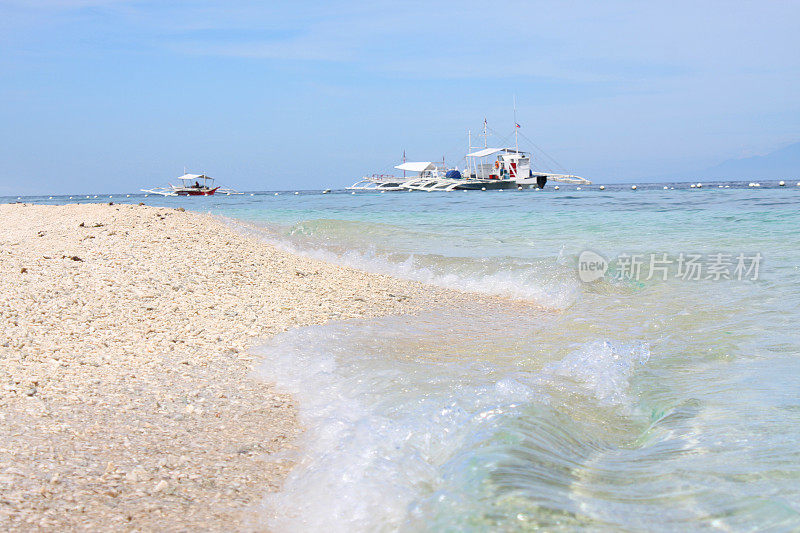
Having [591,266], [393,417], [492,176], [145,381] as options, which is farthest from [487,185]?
[393,417]

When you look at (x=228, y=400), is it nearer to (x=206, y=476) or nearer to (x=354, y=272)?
(x=206, y=476)

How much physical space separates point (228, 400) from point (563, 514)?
7.63ft

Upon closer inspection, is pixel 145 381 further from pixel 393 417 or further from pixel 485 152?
pixel 485 152

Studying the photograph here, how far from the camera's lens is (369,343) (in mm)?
5242

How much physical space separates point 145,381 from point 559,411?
2628 mm

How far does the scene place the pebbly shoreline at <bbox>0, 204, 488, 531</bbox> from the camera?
2.43 m

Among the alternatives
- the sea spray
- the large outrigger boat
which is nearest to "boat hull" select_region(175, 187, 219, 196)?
the large outrigger boat

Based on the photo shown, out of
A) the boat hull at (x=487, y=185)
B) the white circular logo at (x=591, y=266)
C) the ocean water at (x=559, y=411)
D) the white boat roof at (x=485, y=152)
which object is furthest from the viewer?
the white boat roof at (x=485, y=152)

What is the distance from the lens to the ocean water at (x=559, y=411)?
7.47ft

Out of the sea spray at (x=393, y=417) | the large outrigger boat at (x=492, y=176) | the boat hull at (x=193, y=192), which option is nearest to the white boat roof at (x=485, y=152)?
the large outrigger boat at (x=492, y=176)

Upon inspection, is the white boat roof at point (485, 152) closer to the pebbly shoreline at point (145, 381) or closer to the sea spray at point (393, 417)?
the pebbly shoreline at point (145, 381)

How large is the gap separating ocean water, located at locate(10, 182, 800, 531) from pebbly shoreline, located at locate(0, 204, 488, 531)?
25cm

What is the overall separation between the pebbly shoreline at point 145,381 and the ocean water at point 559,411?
25cm

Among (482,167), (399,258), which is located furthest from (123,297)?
(482,167)
